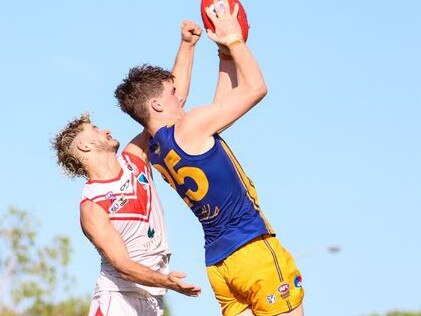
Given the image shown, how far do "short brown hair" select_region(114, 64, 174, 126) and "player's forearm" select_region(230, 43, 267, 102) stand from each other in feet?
2.22

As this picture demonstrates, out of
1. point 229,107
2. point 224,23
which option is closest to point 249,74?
point 229,107

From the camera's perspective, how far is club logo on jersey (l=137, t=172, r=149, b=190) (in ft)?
36.4

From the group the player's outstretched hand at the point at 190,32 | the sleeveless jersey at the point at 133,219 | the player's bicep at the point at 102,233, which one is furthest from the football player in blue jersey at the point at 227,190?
the player's outstretched hand at the point at 190,32

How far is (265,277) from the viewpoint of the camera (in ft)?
32.1

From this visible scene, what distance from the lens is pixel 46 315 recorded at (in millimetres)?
44344

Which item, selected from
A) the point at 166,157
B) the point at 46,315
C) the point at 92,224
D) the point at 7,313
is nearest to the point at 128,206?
the point at 92,224

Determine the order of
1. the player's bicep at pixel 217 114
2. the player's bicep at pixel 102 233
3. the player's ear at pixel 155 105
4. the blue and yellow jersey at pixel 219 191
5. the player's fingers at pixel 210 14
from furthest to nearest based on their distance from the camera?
the player's bicep at pixel 102 233 < the player's fingers at pixel 210 14 < the player's ear at pixel 155 105 < the blue and yellow jersey at pixel 219 191 < the player's bicep at pixel 217 114

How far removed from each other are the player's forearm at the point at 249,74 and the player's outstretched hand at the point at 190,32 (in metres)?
1.57

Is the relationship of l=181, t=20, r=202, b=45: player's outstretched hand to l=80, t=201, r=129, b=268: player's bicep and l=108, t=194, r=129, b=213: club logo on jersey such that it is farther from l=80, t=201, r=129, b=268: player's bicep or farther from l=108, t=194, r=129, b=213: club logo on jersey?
l=80, t=201, r=129, b=268: player's bicep

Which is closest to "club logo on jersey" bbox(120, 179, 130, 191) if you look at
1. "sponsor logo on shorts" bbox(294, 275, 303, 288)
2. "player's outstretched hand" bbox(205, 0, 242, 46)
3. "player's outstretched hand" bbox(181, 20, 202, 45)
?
"player's outstretched hand" bbox(181, 20, 202, 45)

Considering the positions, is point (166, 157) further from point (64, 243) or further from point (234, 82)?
point (64, 243)

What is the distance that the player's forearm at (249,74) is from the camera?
980 centimetres

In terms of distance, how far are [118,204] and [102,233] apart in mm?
360

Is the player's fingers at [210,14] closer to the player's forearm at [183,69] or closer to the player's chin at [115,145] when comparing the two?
the player's forearm at [183,69]
